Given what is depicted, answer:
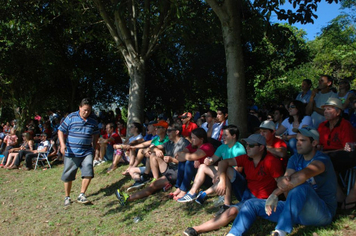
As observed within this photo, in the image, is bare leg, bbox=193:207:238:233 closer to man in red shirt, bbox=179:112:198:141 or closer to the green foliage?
man in red shirt, bbox=179:112:198:141

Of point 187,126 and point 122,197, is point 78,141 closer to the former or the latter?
point 122,197

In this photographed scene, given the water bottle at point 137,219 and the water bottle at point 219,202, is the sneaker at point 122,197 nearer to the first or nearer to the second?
the water bottle at point 137,219

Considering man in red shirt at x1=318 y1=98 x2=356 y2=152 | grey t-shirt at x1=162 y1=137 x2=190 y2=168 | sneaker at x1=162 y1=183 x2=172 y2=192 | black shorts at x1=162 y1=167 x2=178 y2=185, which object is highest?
man in red shirt at x1=318 y1=98 x2=356 y2=152

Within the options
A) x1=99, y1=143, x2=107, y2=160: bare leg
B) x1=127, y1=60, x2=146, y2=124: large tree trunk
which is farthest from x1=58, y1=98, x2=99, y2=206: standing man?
x1=99, y1=143, x2=107, y2=160: bare leg

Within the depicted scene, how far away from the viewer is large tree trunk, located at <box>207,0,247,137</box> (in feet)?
21.2

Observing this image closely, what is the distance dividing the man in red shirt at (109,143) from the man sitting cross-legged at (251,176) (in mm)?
6302

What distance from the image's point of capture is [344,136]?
4.82 m

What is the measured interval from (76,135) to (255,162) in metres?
4.00

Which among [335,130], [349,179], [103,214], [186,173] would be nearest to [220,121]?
[186,173]

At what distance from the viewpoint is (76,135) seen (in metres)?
7.00

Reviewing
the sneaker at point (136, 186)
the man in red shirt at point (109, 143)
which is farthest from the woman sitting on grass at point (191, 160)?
the man in red shirt at point (109, 143)

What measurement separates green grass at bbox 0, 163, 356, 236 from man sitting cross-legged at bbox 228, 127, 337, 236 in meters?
0.25

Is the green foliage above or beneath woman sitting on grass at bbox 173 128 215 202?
above

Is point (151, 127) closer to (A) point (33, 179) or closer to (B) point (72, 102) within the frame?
(A) point (33, 179)
